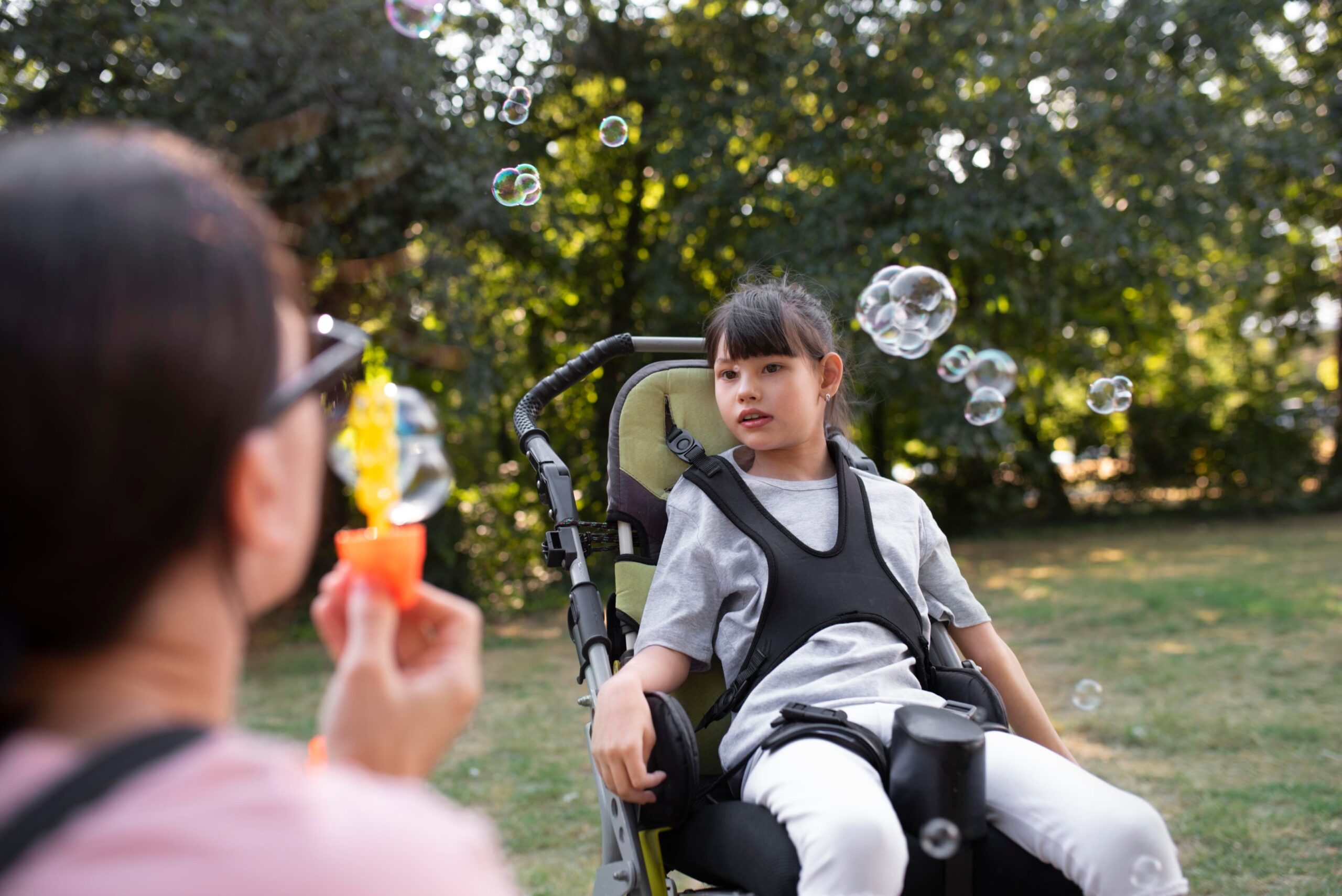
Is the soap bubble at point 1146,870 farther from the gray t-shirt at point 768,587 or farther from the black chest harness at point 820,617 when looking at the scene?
the gray t-shirt at point 768,587

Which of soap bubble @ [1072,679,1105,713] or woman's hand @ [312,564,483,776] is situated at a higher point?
woman's hand @ [312,564,483,776]

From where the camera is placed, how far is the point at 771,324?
6.92 feet

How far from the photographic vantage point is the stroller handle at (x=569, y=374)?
2.46 meters

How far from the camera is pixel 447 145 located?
6555 mm

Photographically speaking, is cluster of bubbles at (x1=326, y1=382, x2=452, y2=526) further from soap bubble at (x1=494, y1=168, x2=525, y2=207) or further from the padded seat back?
soap bubble at (x1=494, y1=168, x2=525, y2=207)

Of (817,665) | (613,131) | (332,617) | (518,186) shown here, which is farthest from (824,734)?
(613,131)

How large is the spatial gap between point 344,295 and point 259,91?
1353mm

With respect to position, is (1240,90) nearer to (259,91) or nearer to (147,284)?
(259,91)

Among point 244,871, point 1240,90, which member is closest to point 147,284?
point 244,871

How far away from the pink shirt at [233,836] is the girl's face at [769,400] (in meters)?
1.60

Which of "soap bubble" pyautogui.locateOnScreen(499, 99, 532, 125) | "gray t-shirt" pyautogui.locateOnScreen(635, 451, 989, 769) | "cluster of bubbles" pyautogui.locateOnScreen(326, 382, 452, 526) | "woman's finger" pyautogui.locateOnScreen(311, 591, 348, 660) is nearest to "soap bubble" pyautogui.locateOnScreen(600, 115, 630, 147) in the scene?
"soap bubble" pyautogui.locateOnScreen(499, 99, 532, 125)

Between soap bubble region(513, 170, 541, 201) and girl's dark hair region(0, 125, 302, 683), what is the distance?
8.24 feet

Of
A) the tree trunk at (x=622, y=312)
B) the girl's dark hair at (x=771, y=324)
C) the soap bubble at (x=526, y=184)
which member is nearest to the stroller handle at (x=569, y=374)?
the girl's dark hair at (x=771, y=324)

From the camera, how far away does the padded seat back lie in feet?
7.33
